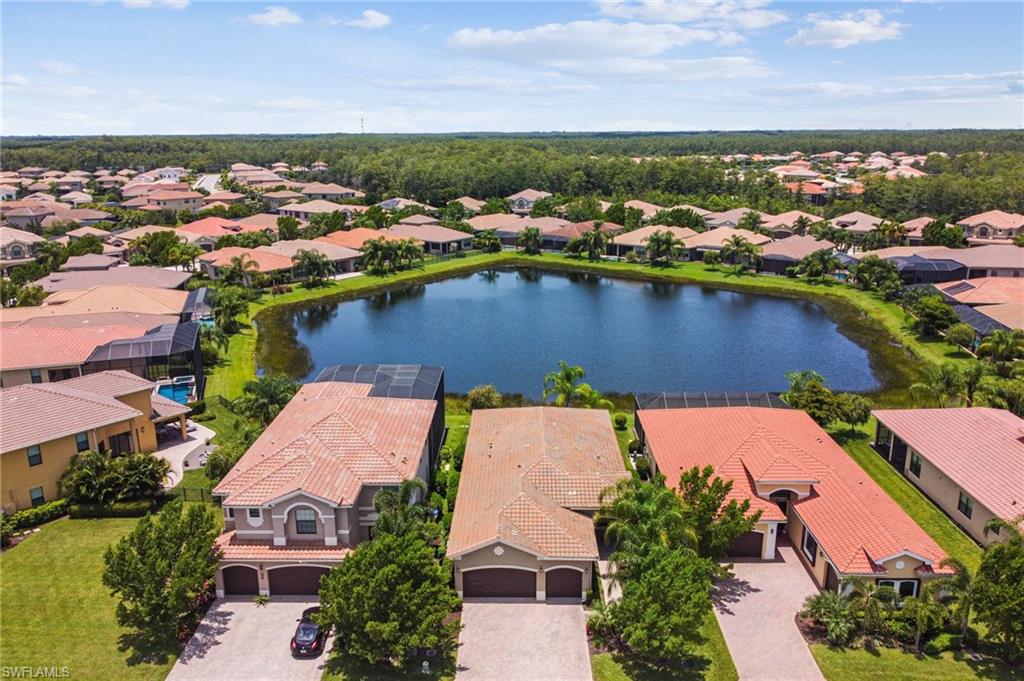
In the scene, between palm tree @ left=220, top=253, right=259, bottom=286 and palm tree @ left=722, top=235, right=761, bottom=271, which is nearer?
palm tree @ left=220, top=253, right=259, bottom=286

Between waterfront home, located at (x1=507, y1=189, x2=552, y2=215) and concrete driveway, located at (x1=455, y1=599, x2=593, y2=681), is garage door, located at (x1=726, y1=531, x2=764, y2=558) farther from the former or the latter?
waterfront home, located at (x1=507, y1=189, x2=552, y2=215)

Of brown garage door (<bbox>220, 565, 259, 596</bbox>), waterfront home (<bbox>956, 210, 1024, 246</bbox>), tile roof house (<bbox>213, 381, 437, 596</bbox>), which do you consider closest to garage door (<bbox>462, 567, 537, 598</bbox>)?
tile roof house (<bbox>213, 381, 437, 596</bbox>)

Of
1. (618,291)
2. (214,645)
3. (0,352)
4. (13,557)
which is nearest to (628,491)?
(214,645)

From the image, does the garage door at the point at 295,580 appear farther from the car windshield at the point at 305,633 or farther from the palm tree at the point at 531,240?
the palm tree at the point at 531,240

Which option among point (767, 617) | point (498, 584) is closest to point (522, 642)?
point (498, 584)

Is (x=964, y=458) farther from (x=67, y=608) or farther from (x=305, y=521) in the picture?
(x=67, y=608)

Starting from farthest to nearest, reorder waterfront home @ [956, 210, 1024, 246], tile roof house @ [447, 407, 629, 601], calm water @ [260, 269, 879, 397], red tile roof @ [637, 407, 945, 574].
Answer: waterfront home @ [956, 210, 1024, 246] → calm water @ [260, 269, 879, 397] → tile roof house @ [447, 407, 629, 601] → red tile roof @ [637, 407, 945, 574]
